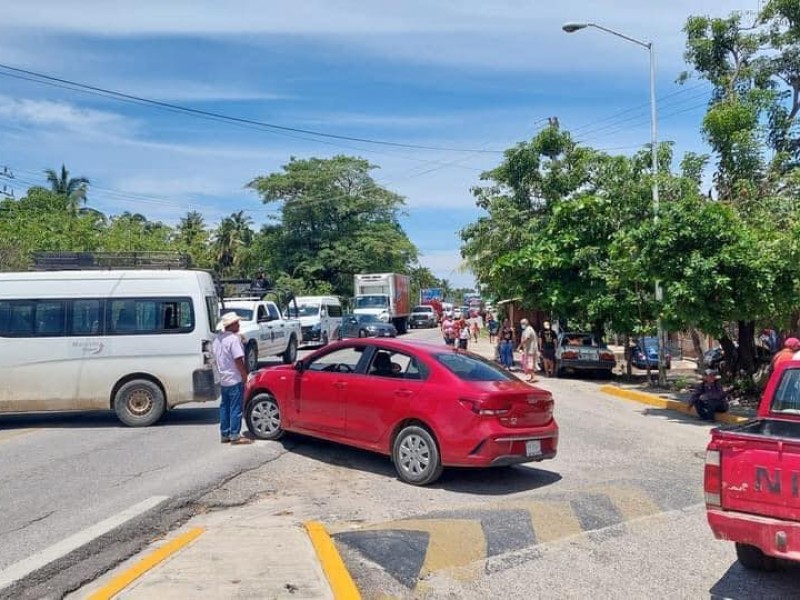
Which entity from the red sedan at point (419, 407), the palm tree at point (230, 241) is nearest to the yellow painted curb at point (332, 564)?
the red sedan at point (419, 407)

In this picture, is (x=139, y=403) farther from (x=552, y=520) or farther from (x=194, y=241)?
(x=194, y=241)

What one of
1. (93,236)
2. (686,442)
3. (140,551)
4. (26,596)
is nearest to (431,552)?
(140,551)

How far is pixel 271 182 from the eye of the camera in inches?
2363

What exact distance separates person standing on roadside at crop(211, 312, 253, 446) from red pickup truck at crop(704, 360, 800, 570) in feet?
22.2

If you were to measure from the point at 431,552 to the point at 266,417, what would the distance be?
16.6 ft

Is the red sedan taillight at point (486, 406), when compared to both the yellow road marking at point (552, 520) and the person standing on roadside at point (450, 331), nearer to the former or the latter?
the yellow road marking at point (552, 520)

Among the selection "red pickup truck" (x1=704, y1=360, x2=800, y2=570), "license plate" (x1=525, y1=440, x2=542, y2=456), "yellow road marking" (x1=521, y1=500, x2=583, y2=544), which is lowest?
"yellow road marking" (x1=521, y1=500, x2=583, y2=544)

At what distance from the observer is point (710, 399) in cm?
1465

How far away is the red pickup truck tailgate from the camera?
16.4ft

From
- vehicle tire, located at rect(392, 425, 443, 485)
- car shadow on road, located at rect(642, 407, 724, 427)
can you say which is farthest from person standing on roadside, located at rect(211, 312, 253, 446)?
car shadow on road, located at rect(642, 407, 724, 427)

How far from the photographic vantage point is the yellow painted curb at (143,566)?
5.22 metres

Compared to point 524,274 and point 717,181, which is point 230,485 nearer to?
point 717,181

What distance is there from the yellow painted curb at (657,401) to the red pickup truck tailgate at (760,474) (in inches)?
368

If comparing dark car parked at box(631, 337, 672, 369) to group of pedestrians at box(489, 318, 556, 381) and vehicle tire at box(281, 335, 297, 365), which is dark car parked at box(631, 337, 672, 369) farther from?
vehicle tire at box(281, 335, 297, 365)
